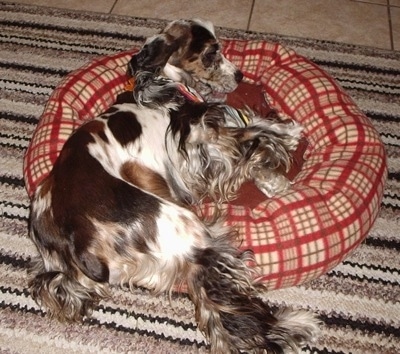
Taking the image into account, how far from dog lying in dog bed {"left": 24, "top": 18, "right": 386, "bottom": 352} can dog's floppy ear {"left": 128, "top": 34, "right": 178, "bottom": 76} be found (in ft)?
0.48

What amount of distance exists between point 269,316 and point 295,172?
1083 mm

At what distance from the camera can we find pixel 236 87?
305 centimetres

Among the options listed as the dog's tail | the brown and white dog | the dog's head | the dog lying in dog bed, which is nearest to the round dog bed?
the dog lying in dog bed

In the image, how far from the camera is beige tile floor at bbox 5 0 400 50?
4133 mm

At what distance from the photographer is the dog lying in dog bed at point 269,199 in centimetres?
200

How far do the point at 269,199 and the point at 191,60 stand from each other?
875 millimetres

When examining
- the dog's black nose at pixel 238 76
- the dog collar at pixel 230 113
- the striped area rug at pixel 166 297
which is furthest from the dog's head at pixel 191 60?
the striped area rug at pixel 166 297

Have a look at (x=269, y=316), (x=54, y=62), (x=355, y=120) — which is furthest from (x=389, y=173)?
(x=54, y=62)

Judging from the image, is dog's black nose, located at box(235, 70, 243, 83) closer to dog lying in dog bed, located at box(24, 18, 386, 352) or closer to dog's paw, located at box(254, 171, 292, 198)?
dog lying in dog bed, located at box(24, 18, 386, 352)

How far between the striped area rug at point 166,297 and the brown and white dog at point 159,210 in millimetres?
207

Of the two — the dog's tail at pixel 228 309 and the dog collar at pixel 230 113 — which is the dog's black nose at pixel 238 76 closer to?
the dog collar at pixel 230 113

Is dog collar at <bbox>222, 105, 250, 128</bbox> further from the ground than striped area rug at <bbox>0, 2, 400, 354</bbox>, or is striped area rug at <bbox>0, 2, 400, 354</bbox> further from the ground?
dog collar at <bbox>222, 105, 250, 128</bbox>

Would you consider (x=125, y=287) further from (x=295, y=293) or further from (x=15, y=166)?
(x=15, y=166)

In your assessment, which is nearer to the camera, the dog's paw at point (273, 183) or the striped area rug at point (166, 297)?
the striped area rug at point (166, 297)
